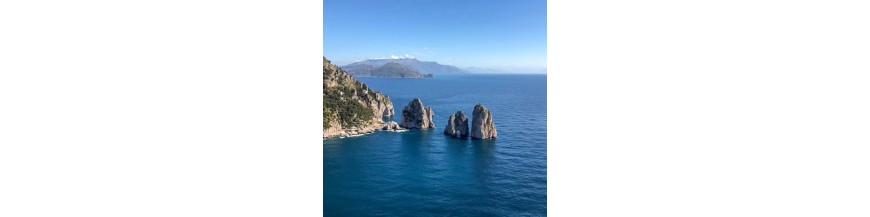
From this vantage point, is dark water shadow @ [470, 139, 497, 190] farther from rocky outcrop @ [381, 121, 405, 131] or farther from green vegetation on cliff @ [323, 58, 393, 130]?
green vegetation on cliff @ [323, 58, 393, 130]

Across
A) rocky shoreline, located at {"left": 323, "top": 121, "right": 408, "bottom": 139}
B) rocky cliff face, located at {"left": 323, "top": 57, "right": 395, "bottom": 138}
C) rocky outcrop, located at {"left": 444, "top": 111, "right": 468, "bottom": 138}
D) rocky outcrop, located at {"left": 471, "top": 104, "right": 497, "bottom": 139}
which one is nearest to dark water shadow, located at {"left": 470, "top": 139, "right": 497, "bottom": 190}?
rocky outcrop, located at {"left": 471, "top": 104, "right": 497, "bottom": 139}

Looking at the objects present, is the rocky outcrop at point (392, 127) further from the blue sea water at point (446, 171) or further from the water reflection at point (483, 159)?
the water reflection at point (483, 159)

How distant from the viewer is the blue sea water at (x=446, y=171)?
292 inches

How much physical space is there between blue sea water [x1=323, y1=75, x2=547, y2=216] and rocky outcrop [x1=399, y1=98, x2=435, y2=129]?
1.74 feet

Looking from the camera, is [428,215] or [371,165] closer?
[428,215]

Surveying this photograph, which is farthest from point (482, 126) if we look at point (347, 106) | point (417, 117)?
point (347, 106)

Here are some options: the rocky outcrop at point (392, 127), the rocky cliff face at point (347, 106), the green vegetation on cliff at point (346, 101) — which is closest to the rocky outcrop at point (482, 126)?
the rocky outcrop at point (392, 127)

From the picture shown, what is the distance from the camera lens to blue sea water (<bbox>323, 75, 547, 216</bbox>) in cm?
742
